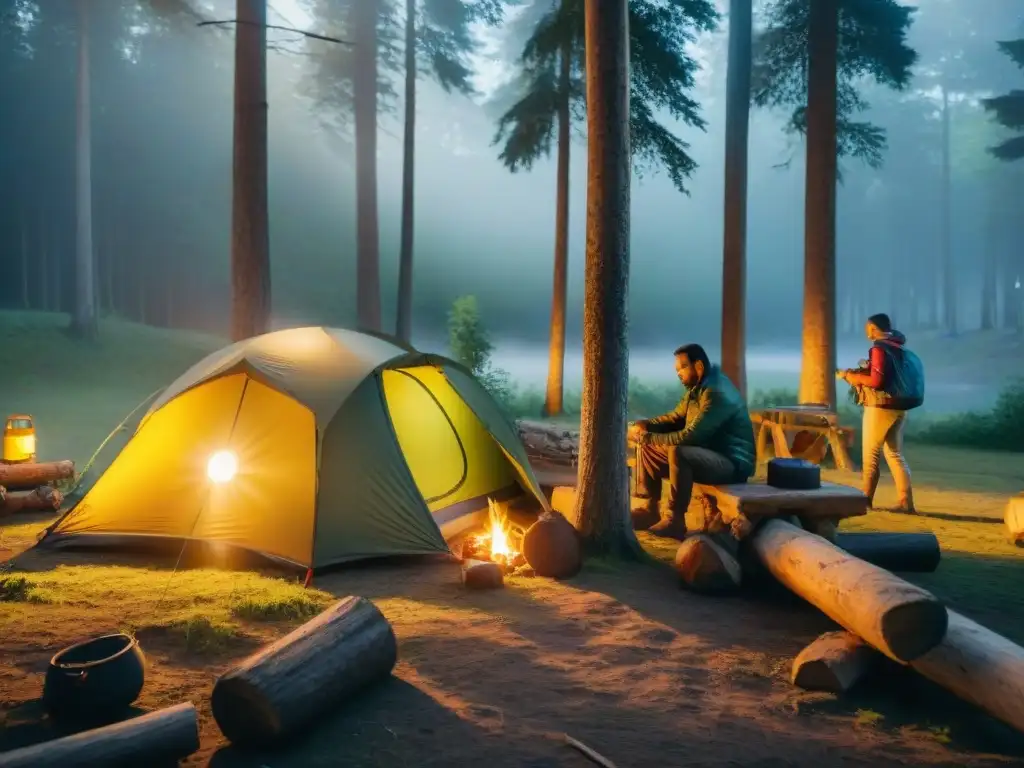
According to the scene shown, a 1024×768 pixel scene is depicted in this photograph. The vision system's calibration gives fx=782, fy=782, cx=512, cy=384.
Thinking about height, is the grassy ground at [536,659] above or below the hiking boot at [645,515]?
below

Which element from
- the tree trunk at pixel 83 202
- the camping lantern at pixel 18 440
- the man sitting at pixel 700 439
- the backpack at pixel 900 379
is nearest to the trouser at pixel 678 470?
the man sitting at pixel 700 439

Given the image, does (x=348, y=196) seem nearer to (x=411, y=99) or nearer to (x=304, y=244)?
(x=304, y=244)

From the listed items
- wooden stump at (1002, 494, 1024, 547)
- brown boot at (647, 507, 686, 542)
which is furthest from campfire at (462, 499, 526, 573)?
wooden stump at (1002, 494, 1024, 547)

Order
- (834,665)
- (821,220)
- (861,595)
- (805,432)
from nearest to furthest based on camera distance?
(834,665)
(861,595)
(805,432)
(821,220)

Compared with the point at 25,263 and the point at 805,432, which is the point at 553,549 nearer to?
the point at 805,432

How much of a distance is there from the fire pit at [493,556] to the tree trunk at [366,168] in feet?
41.9

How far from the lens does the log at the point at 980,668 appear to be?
3.33 metres

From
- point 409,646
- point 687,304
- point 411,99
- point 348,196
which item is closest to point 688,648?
point 409,646

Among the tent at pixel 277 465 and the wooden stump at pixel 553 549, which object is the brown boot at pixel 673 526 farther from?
the tent at pixel 277 465

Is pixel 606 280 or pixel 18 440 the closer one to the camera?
pixel 606 280

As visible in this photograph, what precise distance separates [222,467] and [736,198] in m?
11.5

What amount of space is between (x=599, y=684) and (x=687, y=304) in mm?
63449

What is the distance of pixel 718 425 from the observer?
683cm

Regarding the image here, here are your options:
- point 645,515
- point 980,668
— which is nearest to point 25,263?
point 645,515
